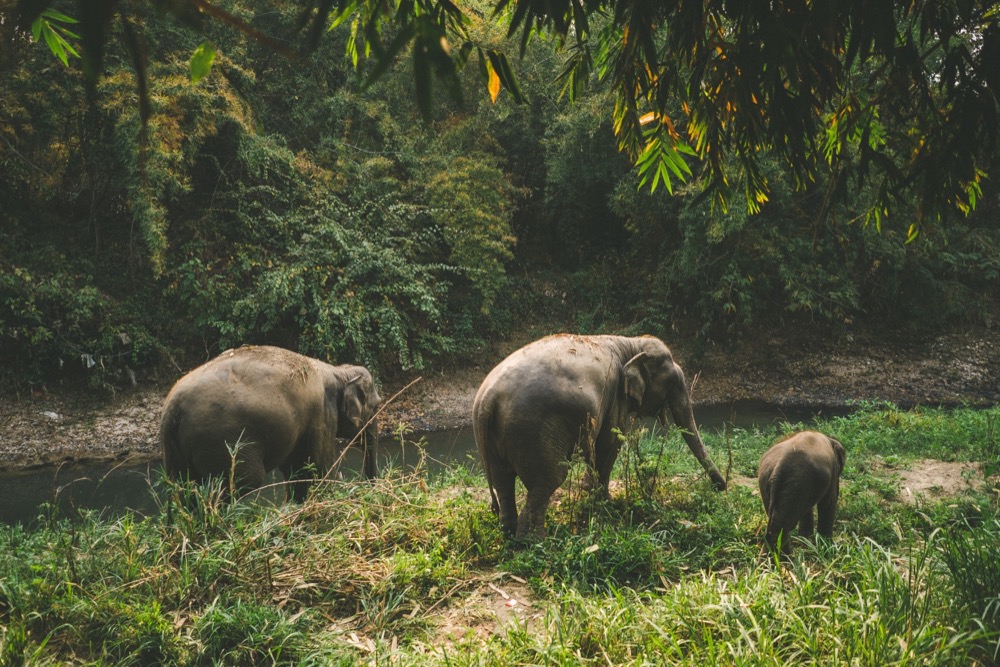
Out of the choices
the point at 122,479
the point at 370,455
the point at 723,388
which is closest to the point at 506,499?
the point at 370,455

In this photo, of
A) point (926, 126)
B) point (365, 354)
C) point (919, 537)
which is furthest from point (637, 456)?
point (365, 354)

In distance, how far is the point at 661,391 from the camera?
605 cm

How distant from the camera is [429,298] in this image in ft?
41.1

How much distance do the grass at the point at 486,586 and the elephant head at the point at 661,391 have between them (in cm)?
66

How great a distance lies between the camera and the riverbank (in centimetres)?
974

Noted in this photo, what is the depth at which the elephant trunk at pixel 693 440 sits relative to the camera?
571cm

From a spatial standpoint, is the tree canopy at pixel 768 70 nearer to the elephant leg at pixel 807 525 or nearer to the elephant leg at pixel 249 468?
the elephant leg at pixel 807 525

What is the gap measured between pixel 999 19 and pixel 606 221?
50.0 feet

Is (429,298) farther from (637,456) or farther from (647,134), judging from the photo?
(647,134)

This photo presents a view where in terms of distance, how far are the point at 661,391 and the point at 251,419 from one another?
137 inches

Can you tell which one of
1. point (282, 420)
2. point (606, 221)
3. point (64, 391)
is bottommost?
point (64, 391)

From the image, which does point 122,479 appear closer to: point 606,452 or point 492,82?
point 606,452

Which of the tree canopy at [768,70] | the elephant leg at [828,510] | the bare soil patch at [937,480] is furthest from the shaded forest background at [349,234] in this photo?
the tree canopy at [768,70]

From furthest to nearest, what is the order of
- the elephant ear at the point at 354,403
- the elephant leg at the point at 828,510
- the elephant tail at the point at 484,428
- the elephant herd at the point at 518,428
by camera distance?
the elephant ear at the point at 354,403
the elephant tail at the point at 484,428
the elephant leg at the point at 828,510
the elephant herd at the point at 518,428
